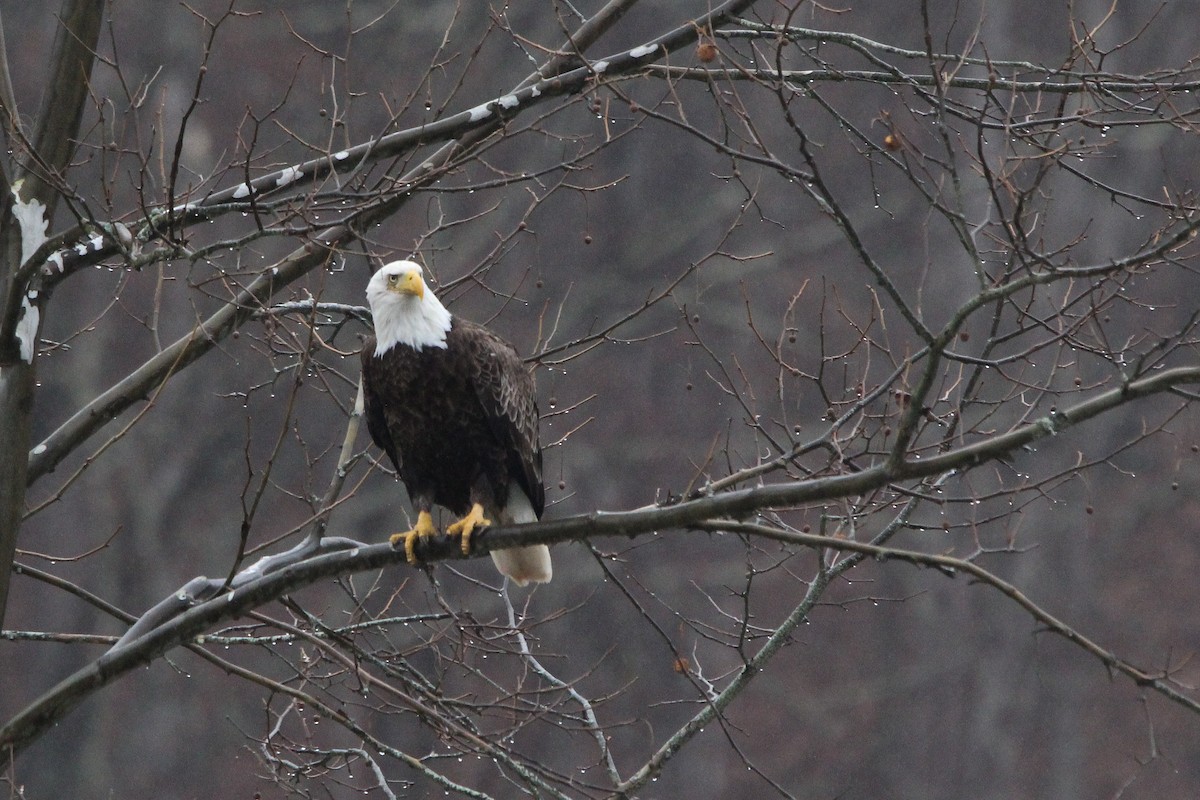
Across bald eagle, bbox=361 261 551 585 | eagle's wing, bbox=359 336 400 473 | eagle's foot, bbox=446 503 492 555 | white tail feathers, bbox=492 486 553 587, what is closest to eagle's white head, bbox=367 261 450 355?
bald eagle, bbox=361 261 551 585

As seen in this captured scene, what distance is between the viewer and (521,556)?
617 cm

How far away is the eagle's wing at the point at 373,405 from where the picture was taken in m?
5.74

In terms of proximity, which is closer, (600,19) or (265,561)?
(265,561)

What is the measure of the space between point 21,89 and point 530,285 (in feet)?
15.7

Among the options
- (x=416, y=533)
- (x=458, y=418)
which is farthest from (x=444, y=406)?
(x=416, y=533)

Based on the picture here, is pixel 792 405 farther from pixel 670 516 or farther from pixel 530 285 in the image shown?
pixel 670 516

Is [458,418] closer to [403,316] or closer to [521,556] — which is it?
[403,316]

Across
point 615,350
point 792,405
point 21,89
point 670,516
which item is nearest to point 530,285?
point 615,350

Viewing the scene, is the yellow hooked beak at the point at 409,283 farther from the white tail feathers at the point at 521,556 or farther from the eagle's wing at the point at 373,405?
the white tail feathers at the point at 521,556

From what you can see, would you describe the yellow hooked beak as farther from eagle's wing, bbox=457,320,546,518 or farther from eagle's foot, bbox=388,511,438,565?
eagle's foot, bbox=388,511,438,565

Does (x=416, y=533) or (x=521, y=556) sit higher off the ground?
(x=521, y=556)

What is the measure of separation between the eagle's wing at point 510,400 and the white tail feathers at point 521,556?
0.14 meters

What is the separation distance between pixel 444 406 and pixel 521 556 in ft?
2.40

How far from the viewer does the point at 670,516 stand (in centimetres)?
402
